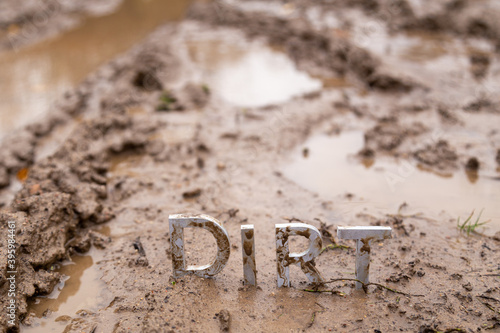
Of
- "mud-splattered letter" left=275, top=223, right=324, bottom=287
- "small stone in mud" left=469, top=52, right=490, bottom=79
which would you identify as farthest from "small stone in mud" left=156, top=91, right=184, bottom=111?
"small stone in mud" left=469, top=52, right=490, bottom=79

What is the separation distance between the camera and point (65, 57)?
23.7ft

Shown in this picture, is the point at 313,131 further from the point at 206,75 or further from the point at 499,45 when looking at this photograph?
the point at 499,45

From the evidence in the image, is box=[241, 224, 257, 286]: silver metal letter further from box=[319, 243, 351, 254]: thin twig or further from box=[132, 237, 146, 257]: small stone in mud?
box=[132, 237, 146, 257]: small stone in mud

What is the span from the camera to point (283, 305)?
7.99ft

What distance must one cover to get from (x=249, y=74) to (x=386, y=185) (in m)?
3.16

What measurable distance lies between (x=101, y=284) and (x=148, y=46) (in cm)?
527

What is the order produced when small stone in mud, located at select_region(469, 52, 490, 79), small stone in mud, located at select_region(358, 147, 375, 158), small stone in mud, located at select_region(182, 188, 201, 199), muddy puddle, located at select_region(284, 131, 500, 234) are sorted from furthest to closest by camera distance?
small stone in mud, located at select_region(469, 52, 490, 79) → small stone in mud, located at select_region(358, 147, 375, 158) → small stone in mud, located at select_region(182, 188, 201, 199) → muddy puddle, located at select_region(284, 131, 500, 234)

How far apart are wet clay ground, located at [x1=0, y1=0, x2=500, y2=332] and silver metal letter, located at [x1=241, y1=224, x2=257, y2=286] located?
0.12 meters

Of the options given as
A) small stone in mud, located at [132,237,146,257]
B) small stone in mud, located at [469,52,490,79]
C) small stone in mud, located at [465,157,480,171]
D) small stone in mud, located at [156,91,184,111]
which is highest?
small stone in mud, located at [469,52,490,79]

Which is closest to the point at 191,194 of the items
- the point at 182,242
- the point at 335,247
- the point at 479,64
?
the point at 182,242

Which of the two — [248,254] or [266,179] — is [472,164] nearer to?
[266,179]

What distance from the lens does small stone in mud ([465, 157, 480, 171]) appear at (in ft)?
12.4

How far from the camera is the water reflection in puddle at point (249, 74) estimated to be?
5.41 metres

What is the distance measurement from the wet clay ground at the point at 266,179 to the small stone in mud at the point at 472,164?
3 centimetres
